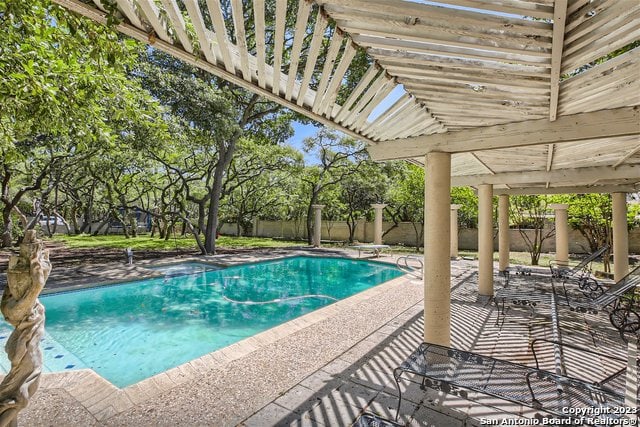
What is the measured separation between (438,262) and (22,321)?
3834 millimetres

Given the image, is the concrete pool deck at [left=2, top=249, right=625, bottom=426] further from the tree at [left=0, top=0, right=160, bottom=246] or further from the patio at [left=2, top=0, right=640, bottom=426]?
the tree at [left=0, top=0, right=160, bottom=246]

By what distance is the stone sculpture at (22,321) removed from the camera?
6.50 ft

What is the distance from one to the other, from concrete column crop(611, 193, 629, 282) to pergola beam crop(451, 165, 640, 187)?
A: 8.17ft

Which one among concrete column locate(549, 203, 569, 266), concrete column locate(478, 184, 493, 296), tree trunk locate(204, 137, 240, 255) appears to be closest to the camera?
concrete column locate(478, 184, 493, 296)

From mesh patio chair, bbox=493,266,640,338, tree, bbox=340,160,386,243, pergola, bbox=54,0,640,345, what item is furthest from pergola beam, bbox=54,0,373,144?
tree, bbox=340,160,386,243

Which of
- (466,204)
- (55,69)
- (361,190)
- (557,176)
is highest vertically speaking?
(361,190)

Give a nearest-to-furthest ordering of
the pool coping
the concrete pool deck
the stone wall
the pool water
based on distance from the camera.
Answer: the concrete pool deck < the pool coping < the pool water < the stone wall

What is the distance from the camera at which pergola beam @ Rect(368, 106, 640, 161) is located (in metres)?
2.97

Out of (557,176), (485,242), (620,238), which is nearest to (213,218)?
(485,242)

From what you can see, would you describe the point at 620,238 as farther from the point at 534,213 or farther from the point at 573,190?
the point at 534,213

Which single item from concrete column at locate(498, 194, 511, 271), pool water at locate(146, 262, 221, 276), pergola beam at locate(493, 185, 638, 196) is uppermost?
pergola beam at locate(493, 185, 638, 196)

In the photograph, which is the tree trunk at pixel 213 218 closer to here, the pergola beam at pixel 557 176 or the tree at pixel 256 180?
the tree at pixel 256 180

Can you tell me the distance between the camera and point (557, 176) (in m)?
6.75

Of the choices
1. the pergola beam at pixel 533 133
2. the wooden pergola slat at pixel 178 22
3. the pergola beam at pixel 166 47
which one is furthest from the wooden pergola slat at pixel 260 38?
the pergola beam at pixel 533 133
